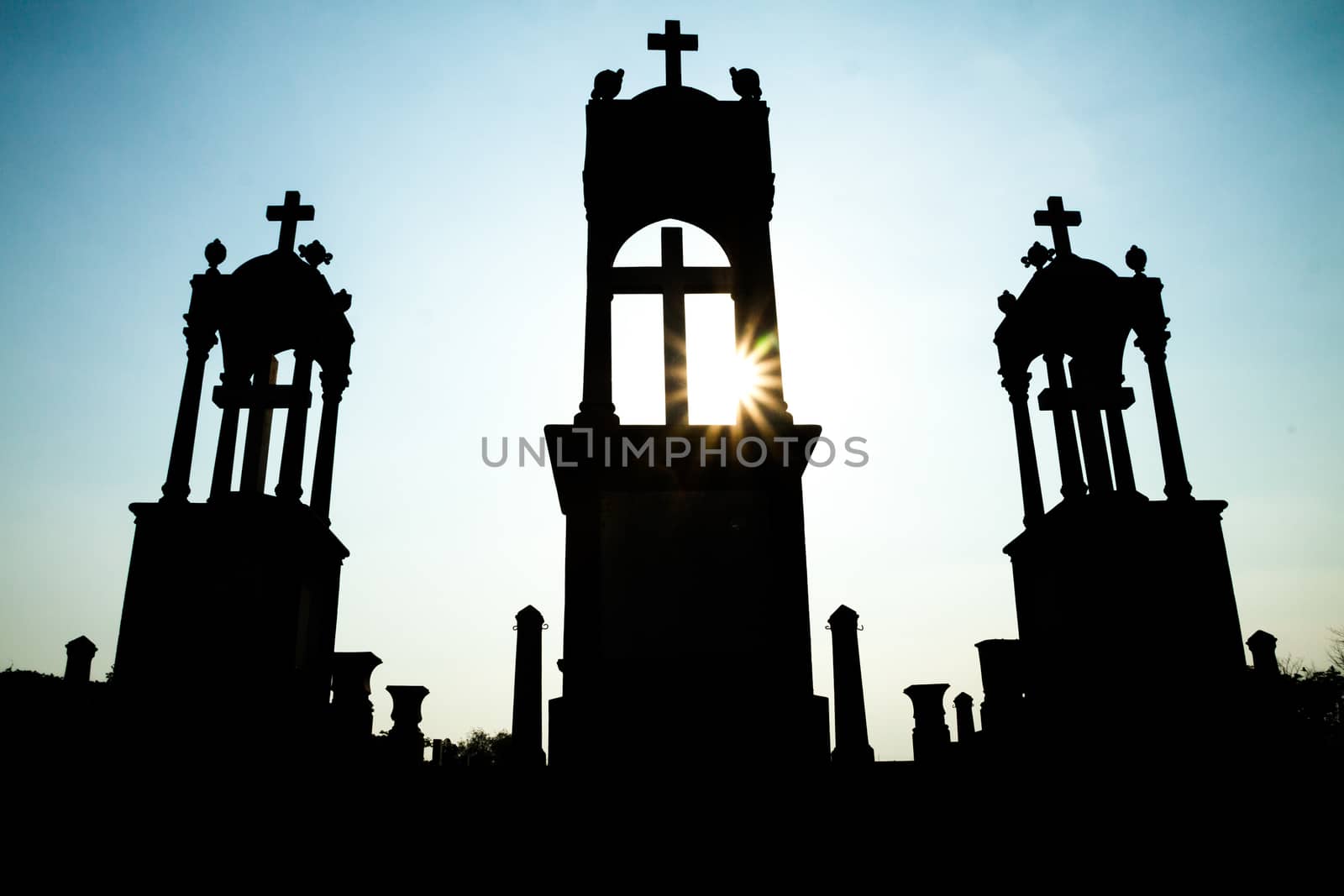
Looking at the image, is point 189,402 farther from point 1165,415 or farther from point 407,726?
point 1165,415

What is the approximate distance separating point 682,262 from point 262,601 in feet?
24.3

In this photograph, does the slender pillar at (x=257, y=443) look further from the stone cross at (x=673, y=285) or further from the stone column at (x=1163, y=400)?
the stone column at (x=1163, y=400)

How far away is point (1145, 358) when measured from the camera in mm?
14773

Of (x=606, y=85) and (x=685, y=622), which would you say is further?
(x=606, y=85)

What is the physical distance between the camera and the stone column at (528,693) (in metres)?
10.9

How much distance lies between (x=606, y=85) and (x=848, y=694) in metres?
9.17

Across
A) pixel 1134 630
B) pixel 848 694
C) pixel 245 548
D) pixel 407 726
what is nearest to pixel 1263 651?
pixel 1134 630

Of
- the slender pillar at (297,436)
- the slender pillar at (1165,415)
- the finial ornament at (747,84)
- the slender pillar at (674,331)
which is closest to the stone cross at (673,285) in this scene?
the slender pillar at (674,331)

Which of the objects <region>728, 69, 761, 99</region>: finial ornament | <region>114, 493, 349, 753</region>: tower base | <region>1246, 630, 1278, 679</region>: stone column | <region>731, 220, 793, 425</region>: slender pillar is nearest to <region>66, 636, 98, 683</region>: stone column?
<region>114, 493, 349, 753</region>: tower base

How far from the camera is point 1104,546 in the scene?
13.1 meters

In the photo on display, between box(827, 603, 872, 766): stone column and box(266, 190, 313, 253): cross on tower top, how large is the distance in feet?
36.0

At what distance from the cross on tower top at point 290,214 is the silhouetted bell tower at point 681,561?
6.34m

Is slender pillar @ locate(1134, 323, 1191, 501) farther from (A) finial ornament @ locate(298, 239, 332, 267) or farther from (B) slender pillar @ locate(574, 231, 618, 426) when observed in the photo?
(A) finial ornament @ locate(298, 239, 332, 267)

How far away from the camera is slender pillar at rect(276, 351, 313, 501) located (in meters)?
13.6
